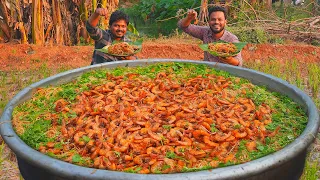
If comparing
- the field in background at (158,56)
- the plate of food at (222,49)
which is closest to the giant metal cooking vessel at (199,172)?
the plate of food at (222,49)

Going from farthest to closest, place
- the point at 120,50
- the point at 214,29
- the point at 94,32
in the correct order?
1. the point at 94,32
2. the point at 214,29
3. the point at 120,50

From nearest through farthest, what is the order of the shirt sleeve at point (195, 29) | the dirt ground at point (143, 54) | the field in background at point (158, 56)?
1. the shirt sleeve at point (195, 29)
2. the field in background at point (158, 56)
3. the dirt ground at point (143, 54)

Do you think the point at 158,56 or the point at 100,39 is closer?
the point at 100,39

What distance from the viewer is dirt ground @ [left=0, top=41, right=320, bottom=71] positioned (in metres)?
8.23

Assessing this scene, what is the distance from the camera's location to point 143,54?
9.08 meters

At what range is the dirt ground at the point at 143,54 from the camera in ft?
27.0

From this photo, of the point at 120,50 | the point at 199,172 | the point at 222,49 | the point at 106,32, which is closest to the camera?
the point at 199,172

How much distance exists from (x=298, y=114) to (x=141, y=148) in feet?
3.88

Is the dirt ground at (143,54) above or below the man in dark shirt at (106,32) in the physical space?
below

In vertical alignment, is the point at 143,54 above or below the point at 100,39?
below

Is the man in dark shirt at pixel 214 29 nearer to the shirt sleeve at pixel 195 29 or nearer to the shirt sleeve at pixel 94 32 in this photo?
the shirt sleeve at pixel 195 29

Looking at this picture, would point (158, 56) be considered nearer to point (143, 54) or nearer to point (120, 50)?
point (143, 54)

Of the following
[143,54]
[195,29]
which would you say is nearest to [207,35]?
[195,29]

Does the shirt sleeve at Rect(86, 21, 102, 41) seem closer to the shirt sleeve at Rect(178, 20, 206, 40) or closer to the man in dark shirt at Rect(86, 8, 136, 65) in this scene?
the man in dark shirt at Rect(86, 8, 136, 65)
